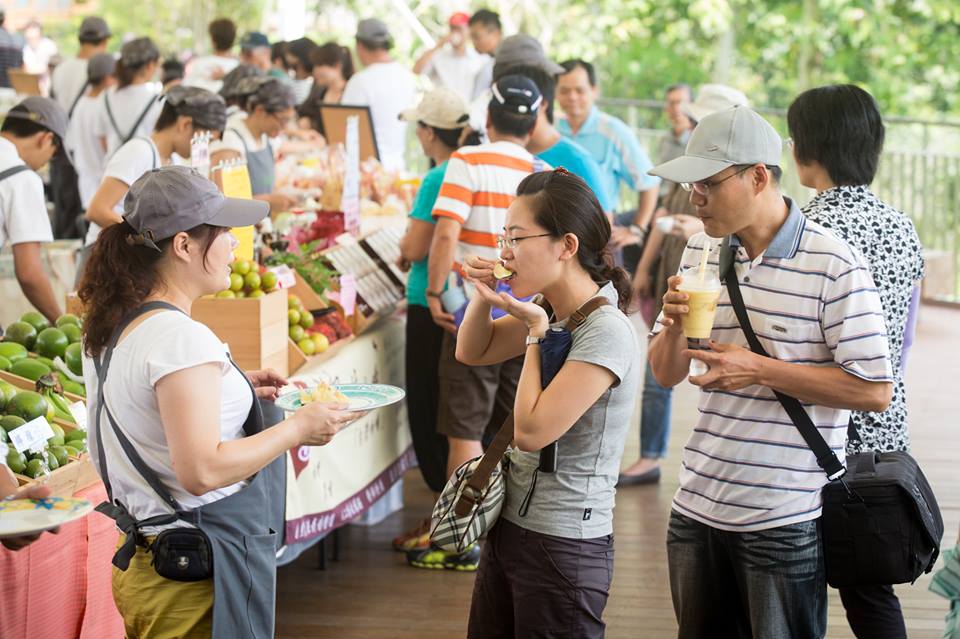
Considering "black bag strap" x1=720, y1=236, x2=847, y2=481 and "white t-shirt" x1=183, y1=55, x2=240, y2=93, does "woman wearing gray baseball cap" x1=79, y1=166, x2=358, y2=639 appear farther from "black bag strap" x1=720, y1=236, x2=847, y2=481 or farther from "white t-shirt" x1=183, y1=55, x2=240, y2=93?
"white t-shirt" x1=183, y1=55, x2=240, y2=93

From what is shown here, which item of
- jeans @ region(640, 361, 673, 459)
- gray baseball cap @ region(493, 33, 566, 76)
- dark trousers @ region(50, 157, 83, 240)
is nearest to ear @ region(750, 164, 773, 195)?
jeans @ region(640, 361, 673, 459)

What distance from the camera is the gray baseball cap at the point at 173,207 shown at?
226 centimetres

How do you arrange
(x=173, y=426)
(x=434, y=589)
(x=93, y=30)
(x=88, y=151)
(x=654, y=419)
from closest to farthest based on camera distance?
(x=173, y=426) < (x=434, y=589) < (x=654, y=419) < (x=88, y=151) < (x=93, y=30)

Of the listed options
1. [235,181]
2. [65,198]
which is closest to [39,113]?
[235,181]

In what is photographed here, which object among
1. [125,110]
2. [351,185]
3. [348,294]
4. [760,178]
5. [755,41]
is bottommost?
[348,294]

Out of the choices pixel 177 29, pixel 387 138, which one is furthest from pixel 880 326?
pixel 177 29

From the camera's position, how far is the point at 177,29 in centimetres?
2508

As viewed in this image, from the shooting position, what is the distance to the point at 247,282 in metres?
4.11

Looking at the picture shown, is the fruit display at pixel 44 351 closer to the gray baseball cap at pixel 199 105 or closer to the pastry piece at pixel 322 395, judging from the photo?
the gray baseball cap at pixel 199 105

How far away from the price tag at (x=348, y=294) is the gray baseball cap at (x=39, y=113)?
4.16 ft

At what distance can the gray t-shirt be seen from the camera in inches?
97.1

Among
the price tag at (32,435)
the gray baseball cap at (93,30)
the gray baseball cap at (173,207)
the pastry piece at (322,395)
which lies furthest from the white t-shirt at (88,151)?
the gray baseball cap at (173,207)

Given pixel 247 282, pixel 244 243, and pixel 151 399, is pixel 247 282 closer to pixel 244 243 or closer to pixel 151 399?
pixel 244 243

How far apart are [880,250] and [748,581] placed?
3.06ft
